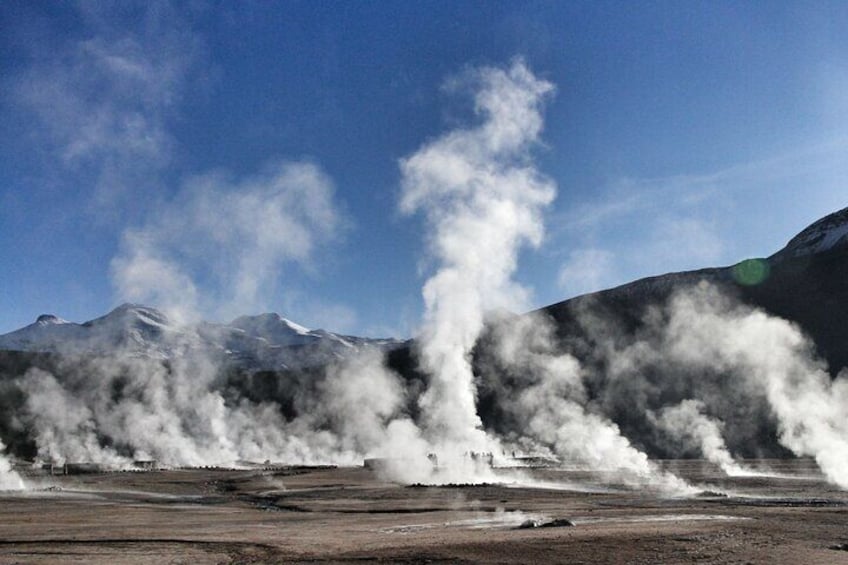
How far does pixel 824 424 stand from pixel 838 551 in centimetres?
6877

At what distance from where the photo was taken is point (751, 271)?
14050 cm

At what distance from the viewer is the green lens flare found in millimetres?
135625

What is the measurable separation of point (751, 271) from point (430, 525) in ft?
415

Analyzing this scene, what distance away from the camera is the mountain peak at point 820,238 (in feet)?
469

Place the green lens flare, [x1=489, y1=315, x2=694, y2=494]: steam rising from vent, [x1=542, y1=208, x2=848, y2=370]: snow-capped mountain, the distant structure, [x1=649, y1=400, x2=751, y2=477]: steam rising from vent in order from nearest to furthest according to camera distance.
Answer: the distant structure
[x1=489, y1=315, x2=694, y2=494]: steam rising from vent
[x1=649, y1=400, x2=751, y2=477]: steam rising from vent
[x1=542, y1=208, x2=848, y2=370]: snow-capped mountain
the green lens flare

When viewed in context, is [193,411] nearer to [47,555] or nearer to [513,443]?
[513,443]

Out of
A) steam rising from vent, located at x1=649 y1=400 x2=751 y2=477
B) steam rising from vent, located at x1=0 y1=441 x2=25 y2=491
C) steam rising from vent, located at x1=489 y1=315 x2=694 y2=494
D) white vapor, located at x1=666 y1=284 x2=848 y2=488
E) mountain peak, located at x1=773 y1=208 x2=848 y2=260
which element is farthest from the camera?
mountain peak, located at x1=773 y1=208 x2=848 y2=260

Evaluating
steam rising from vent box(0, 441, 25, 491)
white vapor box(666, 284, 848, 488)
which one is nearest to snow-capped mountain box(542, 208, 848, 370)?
white vapor box(666, 284, 848, 488)

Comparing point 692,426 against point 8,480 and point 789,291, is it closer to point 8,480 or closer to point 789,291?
point 789,291

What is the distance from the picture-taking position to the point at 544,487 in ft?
170

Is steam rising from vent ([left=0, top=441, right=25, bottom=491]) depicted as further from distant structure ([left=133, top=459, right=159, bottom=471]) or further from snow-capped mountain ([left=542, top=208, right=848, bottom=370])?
snow-capped mountain ([left=542, top=208, right=848, bottom=370])

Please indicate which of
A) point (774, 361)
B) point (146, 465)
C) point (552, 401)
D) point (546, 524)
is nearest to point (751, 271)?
point (774, 361)

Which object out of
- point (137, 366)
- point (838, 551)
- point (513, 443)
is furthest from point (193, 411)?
point (838, 551)

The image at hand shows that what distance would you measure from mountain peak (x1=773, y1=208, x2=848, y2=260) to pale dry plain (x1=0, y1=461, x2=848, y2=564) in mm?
101548
